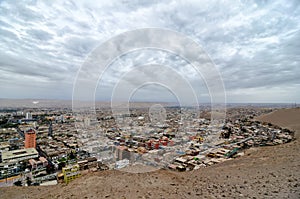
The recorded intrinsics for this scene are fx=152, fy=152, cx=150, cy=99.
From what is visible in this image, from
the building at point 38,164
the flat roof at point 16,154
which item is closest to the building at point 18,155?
the flat roof at point 16,154

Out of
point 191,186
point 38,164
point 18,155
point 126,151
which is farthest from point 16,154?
point 191,186

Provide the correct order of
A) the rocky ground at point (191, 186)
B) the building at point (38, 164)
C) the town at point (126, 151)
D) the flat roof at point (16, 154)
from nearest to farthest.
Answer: the rocky ground at point (191, 186) → the town at point (126, 151) → the building at point (38, 164) → the flat roof at point (16, 154)

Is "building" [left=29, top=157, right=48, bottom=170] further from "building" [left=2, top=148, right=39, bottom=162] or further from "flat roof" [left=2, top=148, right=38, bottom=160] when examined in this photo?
"flat roof" [left=2, top=148, right=38, bottom=160]

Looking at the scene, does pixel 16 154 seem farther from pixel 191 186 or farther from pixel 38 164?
pixel 191 186

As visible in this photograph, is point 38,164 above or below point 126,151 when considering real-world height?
below

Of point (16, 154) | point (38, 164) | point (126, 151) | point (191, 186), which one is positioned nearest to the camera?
point (191, 186)

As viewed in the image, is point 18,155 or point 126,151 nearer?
point 126,151

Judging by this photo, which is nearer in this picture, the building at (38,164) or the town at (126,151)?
the town at (126,151)

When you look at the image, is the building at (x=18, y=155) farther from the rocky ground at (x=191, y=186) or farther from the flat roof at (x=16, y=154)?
the rocky ground at (x=191, y=186)

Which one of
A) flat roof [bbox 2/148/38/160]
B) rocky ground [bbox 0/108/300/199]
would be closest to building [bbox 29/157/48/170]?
flat roof [bbox 2/148/38/160]

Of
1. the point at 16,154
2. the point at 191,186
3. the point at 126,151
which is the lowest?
the point at 16,154

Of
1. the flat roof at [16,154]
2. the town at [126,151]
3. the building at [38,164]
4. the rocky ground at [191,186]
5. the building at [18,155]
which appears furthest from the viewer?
the flat roof at [16,154]

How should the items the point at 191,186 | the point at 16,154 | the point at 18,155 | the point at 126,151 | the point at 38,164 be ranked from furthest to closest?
the point at 16,154
the point at 18,155
the point at 38,164
the point at 126,151
the point at 191,186
